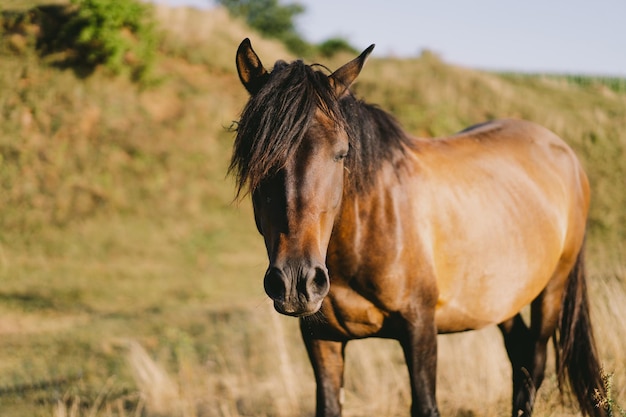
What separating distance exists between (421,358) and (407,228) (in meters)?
0.69

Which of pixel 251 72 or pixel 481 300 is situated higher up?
pixel 251 72

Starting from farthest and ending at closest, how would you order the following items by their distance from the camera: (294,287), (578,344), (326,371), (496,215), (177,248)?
(177,248) → (578,344) → (496,215) → (326,371) → (294,287)

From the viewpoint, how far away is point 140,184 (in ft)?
45.1

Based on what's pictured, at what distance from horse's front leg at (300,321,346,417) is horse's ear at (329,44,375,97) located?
4.39 ft

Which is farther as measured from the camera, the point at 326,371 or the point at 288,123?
the point at 326,371

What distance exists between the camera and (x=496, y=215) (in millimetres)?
3744

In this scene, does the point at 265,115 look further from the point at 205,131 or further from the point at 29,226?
the point at 205,131

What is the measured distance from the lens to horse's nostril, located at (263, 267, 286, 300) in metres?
2.31

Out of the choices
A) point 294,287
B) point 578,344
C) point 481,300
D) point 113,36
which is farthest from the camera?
point 113,36

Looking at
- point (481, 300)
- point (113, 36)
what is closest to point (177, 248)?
point (113, 36)

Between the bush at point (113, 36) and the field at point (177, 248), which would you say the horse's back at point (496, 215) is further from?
the bush at point (113, 36)

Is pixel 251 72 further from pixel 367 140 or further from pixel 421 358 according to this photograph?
pixel 421 358

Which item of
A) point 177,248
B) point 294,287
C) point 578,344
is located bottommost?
point 578,344

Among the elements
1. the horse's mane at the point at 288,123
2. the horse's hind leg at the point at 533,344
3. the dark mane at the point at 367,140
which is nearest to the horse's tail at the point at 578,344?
the horse's hind leg at the point at 533,344
